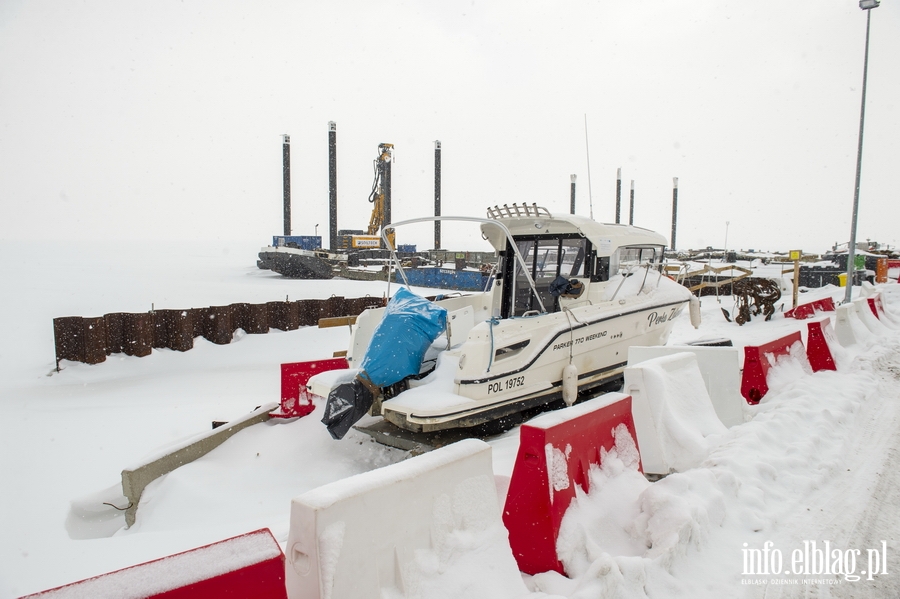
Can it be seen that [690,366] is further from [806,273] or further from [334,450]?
[806,273]

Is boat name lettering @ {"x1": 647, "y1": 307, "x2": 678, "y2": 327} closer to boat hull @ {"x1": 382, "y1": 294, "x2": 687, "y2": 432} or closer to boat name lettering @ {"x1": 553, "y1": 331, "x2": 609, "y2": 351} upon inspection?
boat hull @ {"x1": 382, "y1": 294, "x2": 687, "y2": 432}

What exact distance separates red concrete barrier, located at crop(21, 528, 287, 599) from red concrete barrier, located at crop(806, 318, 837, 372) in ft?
24.1

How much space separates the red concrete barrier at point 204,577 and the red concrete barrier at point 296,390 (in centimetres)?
411

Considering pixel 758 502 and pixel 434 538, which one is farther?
pixel 758 502

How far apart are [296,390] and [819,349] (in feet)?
21.6

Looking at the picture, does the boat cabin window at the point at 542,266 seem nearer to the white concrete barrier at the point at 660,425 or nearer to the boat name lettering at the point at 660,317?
the boat name lettering at the point at 660,317

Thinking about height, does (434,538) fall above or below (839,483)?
above

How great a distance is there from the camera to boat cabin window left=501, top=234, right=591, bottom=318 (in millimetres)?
6949

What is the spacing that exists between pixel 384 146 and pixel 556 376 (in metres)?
31.0

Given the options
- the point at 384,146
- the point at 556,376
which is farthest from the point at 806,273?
the point at 384,146

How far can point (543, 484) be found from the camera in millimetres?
2818

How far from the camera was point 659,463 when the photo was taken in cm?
388

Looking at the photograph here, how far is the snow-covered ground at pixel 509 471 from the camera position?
2756 mm

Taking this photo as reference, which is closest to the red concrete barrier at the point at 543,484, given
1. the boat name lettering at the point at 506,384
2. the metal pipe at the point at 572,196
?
the boat name lettering at the point at 506,384
